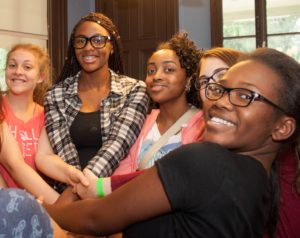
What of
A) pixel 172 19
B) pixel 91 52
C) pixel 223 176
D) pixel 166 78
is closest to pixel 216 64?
pixel 166 78

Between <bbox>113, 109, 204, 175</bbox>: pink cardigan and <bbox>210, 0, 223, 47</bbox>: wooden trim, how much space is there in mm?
2217

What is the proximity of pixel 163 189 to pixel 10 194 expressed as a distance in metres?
0.30

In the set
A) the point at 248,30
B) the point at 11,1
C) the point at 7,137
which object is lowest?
the point at 7,137

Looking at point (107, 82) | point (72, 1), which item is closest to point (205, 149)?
point (107, 82)

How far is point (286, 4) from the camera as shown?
3.91 m

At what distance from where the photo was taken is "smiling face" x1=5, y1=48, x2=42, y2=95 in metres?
2.16

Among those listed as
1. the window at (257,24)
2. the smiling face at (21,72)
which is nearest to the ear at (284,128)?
the smiling face at (21,72)

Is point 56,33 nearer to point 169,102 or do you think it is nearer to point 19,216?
point 169,102

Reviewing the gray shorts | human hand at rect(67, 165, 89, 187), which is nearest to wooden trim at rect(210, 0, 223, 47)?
human hand at rect(67, 165, 89, 187)

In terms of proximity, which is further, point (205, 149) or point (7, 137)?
point (7, 137)

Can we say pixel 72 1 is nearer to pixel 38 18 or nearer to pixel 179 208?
pixel 38 18

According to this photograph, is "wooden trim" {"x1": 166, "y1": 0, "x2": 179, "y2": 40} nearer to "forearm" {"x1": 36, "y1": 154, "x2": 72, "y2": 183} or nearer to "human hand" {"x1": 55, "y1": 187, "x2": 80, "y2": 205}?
"forearm" {"x1": 36, "y1": 154, "x2": 72, "y2": 183}

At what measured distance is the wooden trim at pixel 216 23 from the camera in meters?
4.11

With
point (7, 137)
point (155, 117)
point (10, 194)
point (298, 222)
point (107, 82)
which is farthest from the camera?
point (107, 82)
